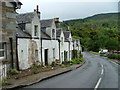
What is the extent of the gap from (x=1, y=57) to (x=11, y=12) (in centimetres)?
367

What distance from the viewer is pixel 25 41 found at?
56.0 ft

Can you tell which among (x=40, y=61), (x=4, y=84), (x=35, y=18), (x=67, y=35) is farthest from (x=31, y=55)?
(x=67, y=35)

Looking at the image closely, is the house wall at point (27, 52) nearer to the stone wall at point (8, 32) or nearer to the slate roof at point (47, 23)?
the stone wall at point (8, 32)

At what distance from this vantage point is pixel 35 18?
769 inches

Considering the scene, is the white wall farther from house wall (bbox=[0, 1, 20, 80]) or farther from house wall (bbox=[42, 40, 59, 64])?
house wall (bbox=[42, 40, 59, 64])

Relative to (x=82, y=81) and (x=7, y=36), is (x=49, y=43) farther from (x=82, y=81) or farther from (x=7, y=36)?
(x=82, y=81)

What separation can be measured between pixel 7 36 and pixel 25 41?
→ 152 inches

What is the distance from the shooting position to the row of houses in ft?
43.2

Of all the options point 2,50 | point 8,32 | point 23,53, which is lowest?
point 23,53

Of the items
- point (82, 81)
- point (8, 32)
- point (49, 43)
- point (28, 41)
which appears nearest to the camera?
point (8, 32)

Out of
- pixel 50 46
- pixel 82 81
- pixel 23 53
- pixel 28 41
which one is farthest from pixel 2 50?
pixel 50 46

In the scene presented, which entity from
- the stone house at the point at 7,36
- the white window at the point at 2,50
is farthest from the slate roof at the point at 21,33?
the white window at the point at 2,50

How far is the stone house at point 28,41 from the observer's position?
16.3 m

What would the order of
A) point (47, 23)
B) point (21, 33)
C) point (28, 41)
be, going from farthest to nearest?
point (47, 23) < point (28, 41) < point (21, 33)
